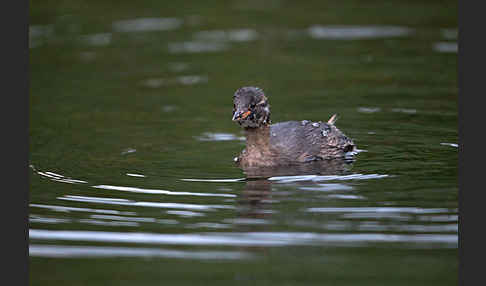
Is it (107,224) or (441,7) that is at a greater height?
(441,7)

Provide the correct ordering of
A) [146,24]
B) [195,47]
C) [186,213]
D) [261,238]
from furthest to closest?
[146,24], [195,47], [186,213], [261,238]

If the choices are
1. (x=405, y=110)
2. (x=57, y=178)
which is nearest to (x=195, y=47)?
(x=405, y=110)

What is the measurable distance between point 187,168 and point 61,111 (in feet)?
15.7

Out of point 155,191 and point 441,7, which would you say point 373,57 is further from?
point 155,191

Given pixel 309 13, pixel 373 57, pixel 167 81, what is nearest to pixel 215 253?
pixel 167 81

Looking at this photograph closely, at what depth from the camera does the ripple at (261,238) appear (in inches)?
352

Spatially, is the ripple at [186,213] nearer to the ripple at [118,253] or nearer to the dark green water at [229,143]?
the dark green water at [229,143]

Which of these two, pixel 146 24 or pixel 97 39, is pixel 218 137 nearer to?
pixel 97 39

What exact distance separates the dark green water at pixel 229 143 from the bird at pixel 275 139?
0.46 meters

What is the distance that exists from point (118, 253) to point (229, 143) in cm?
533

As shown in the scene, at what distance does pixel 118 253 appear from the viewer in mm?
8961

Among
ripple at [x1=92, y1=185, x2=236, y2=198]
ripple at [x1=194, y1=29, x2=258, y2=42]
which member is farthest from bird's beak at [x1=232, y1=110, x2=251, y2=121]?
ripple at [x1=194, y1=29, x2=258, y2=42]

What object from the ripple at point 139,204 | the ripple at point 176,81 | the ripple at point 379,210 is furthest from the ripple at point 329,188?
the ripple at point 176,81

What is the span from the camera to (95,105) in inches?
649
